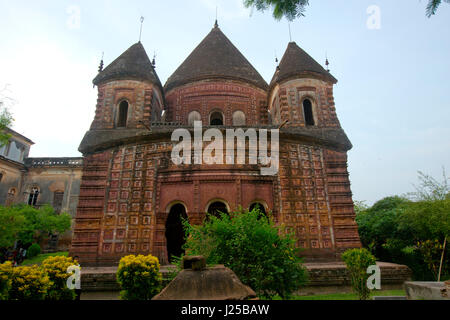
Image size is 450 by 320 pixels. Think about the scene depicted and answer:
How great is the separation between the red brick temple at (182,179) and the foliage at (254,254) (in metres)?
5.86

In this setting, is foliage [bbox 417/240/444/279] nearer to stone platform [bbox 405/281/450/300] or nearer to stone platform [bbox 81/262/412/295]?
stone platform [bbox 81/262/412/295]

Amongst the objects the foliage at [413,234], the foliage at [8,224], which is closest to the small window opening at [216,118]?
the foliage at [413,234]

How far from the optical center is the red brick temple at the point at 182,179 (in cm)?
1279

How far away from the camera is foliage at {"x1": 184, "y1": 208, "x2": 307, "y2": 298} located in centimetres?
623

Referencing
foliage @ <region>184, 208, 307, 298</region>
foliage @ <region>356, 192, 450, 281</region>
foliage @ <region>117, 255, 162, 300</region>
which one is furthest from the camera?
foliage @ <region>356, 192, 450, 281</region>

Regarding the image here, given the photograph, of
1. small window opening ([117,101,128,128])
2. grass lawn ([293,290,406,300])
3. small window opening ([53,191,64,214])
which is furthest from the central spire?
small window opening ([53,191,64,214])

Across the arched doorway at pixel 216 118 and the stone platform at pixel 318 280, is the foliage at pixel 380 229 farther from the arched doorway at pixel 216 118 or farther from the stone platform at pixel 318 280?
the arched doorway at pixel 216 118

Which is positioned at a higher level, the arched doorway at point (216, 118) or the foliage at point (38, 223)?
the arched doorway at point (216, 118)

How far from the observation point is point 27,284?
5523 mm

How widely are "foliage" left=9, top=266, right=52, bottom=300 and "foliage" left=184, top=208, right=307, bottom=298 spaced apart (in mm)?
3415

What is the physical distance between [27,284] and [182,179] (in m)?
8.01

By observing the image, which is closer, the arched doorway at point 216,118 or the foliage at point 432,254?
the foliage at point 432,254

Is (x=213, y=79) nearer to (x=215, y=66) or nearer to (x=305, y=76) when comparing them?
(x=215, y=66)

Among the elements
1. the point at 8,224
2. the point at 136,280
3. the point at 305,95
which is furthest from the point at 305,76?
the point at 8,224
